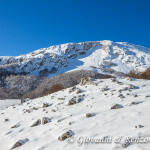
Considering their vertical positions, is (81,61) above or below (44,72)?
above

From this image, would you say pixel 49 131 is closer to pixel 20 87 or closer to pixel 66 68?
pixel 20 87

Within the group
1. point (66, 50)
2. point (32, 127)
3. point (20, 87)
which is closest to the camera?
point (32, 127)

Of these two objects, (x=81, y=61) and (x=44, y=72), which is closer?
A: (x=44, y=72)

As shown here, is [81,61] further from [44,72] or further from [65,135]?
[65,135]

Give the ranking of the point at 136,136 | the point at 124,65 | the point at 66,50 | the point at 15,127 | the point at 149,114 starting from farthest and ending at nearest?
the point at 66,50 → the point at 124,65 → the point at 15,127 → the point at 149,114 → the point at 136,136

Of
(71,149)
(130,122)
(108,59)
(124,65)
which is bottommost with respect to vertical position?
(71,149)

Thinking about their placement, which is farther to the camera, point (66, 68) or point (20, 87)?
point (66, 68)

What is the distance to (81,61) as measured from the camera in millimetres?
89562

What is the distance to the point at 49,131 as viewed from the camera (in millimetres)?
4648

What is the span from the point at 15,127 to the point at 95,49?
4175 inches

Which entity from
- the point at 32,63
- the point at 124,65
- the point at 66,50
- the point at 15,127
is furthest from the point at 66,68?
the point at 15,127

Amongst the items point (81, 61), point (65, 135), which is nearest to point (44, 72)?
point (81, 61)

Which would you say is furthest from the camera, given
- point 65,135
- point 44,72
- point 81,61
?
point 81,61

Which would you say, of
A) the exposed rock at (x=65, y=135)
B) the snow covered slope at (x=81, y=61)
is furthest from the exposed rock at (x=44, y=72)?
the exposed rock at (x=65, y=135)
